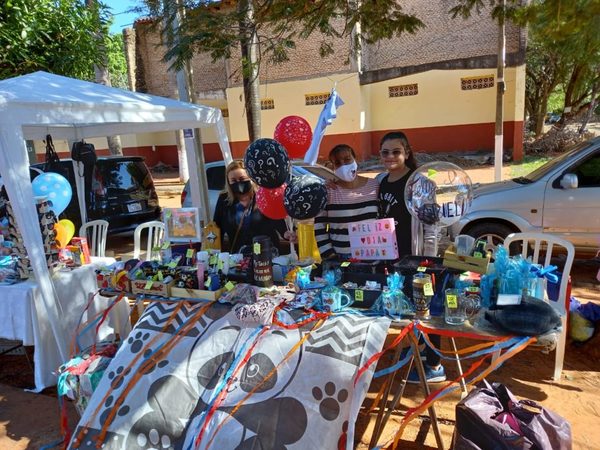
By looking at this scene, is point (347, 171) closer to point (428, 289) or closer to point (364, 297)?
point (364, 297)

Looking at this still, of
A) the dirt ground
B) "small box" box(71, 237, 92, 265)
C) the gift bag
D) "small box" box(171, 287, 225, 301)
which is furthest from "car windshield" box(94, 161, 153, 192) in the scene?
the gift bag

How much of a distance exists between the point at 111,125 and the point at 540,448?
583cm

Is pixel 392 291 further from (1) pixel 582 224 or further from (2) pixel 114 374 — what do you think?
(1) pixel 582 224

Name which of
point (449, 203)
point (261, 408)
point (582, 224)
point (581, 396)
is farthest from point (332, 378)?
point (582, 224)

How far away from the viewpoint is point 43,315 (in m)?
3.35

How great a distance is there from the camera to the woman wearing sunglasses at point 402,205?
9.71 feet

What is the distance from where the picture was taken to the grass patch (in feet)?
41.1

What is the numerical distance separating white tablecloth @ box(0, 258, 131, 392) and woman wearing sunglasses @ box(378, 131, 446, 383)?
2544 millimetres

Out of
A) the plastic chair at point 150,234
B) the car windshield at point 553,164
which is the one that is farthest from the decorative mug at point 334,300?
the car windshield at point 553,164

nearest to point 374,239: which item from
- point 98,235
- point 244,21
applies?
point 244,21

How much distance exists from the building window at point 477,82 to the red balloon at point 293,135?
1342cm

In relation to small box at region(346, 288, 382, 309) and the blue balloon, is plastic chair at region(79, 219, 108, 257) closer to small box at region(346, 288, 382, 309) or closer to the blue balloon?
the blue balloon

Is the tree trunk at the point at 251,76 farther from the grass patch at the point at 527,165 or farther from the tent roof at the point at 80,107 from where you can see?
the grass patch at the point at 527,165

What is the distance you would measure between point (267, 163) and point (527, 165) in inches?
514
